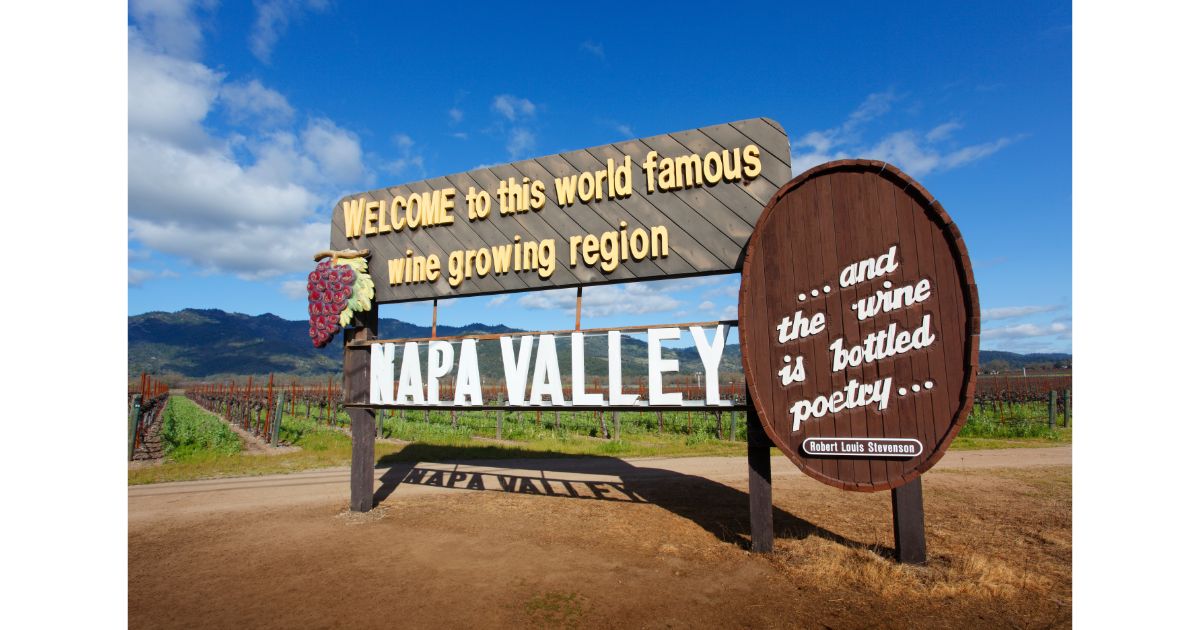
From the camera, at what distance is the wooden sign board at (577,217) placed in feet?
27.1

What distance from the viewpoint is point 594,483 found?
14.3 metres

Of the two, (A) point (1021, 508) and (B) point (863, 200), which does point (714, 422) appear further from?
(B) point (863, 200)

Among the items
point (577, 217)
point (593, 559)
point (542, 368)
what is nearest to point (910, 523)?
point (593, 559)

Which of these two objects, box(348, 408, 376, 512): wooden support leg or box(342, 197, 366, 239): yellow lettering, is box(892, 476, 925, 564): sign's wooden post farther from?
box(342, 197, 366, 239): yellow lettering

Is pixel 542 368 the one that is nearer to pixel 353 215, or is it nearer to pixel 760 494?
pixel 760 494

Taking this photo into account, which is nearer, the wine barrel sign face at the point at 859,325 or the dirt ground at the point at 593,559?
the dirt ground at the point at 593,559

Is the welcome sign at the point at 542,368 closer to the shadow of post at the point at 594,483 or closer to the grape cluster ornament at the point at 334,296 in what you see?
the grape cluster ornament at the point at 334,296

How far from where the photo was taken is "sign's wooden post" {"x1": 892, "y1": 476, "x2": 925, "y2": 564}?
6719mm

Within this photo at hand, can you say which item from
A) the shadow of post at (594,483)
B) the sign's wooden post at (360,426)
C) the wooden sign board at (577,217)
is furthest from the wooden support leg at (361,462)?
the wooden sign board at (577,217)

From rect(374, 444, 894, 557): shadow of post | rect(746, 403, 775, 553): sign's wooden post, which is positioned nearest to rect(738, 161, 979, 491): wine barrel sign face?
rect(746, 403, 775, 553): sign's wooden post

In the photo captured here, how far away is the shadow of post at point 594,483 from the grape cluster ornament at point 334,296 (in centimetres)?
398

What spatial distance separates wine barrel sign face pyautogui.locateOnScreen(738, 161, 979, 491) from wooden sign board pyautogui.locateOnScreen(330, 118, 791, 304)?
3.78 feet

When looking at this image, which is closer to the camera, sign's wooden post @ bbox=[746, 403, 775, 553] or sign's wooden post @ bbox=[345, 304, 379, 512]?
sign's wooden post @ bbox=[746, 403, 775, 553]
